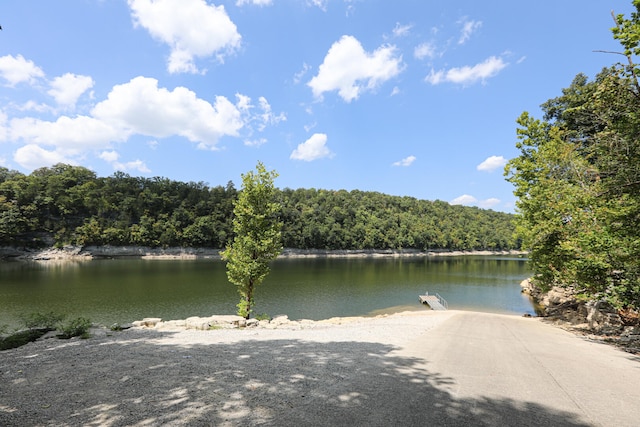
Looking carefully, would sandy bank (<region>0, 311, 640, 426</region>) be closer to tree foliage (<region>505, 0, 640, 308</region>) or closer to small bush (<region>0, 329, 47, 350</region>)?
small bush (<region>0, 329, 47, 350</region>)

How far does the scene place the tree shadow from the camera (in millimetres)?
5031

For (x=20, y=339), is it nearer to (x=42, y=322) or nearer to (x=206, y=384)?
(x=42, y=322)

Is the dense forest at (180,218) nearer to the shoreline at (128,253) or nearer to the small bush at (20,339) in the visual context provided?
the shoreline at (128,253)

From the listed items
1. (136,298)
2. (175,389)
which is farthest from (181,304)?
(175,389)

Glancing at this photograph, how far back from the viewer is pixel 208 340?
11.5m

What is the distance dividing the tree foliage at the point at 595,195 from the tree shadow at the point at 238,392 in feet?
29.3

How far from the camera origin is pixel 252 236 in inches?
794

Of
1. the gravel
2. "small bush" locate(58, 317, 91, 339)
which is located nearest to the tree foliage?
the gravel

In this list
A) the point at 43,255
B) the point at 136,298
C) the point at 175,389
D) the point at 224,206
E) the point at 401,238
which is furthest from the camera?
the point at 401,238

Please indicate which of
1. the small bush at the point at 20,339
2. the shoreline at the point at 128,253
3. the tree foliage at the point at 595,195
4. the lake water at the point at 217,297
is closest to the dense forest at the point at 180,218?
the shoreline at the point at 128,253

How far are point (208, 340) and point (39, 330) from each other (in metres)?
8.16

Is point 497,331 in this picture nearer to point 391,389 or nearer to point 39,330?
point 391,389

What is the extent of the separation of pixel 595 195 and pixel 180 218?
400ft

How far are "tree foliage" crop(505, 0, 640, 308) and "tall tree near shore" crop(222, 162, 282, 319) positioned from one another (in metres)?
16.0
